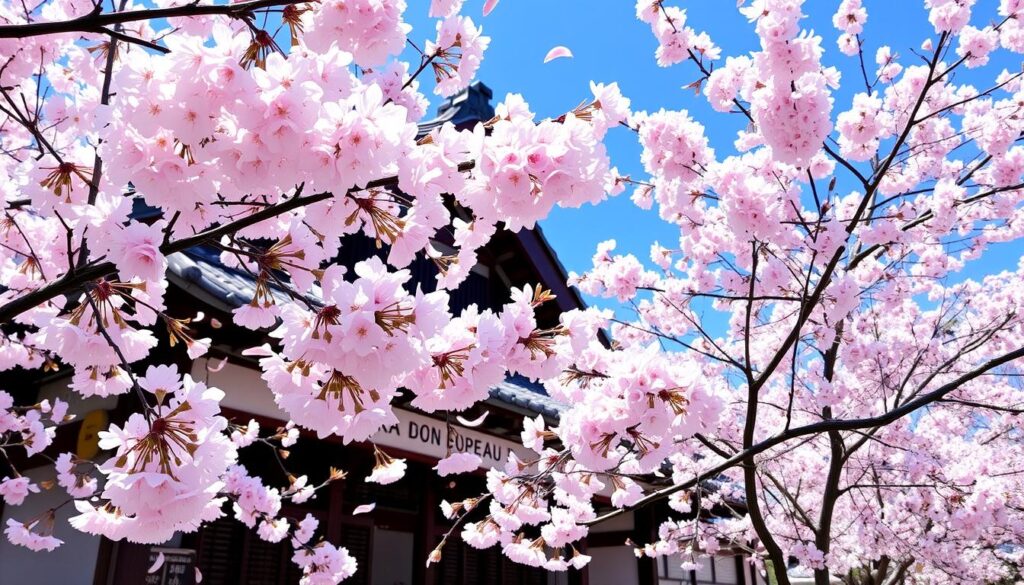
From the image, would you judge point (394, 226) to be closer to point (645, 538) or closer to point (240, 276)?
point (240, 276)

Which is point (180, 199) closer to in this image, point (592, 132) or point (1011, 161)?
point (592, 132)

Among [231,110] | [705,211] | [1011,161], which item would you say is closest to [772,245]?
[705,211]

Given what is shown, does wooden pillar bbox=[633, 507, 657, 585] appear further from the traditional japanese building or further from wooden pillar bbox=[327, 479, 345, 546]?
wooden pillar bbox=[327, 479, 345, 546]

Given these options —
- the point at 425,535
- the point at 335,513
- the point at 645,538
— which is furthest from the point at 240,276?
the point at 645,538

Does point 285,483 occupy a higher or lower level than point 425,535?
higher

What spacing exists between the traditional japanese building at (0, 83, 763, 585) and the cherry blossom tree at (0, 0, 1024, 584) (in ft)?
1.62

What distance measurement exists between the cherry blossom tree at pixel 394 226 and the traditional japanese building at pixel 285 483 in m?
0.49

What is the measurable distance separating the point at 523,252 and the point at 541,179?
864 cm

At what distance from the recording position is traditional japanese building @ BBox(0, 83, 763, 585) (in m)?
4.67

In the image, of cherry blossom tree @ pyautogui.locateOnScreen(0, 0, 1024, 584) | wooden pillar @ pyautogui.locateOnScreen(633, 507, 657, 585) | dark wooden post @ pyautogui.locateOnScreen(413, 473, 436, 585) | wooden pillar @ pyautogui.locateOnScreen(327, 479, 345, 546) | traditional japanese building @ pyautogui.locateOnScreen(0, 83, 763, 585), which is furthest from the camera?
wooden pillar @ pyautogui.locateOnScreen(633, 507, 657, 585)

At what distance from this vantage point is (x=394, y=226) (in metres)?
2.10

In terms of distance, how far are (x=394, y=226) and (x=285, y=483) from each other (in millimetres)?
4792

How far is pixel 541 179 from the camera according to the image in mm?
1779

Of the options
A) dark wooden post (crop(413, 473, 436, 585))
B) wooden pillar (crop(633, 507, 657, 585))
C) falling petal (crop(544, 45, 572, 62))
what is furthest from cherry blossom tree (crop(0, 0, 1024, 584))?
wooden pillar (crop(633, 507, 657, 585))
